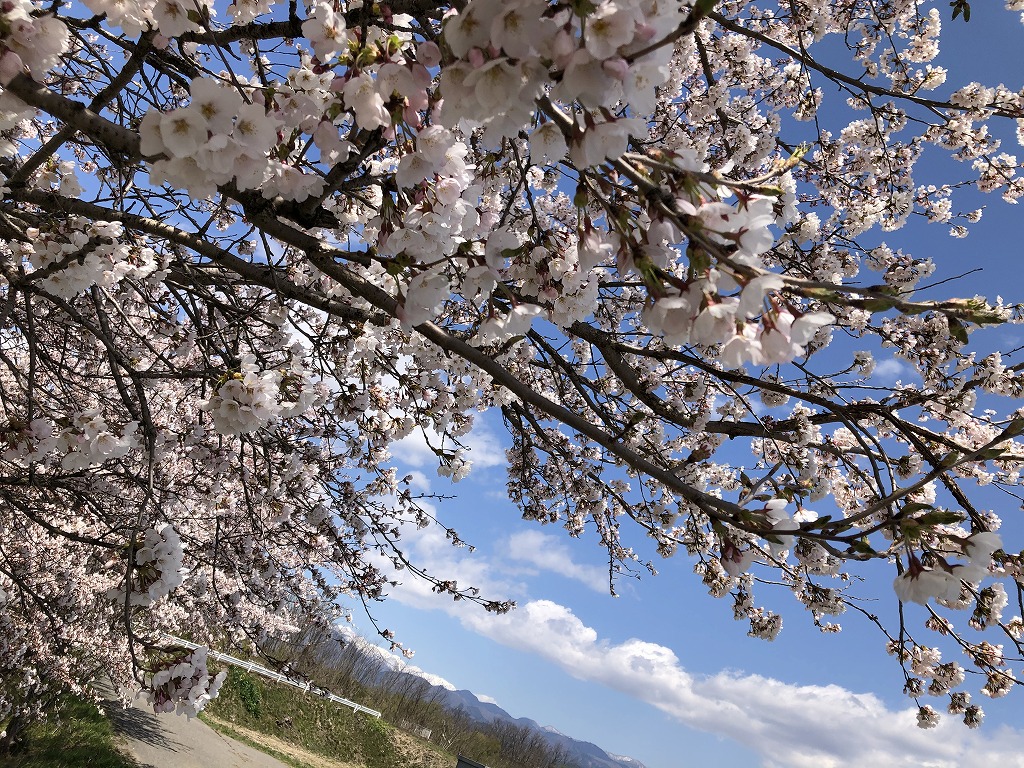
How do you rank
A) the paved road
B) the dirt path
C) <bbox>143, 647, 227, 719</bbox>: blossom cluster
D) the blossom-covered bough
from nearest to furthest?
the blossom-covered bough → <bbox>143, 647, 227, 719</bbox>: blossom cluster → the paved road → the dirt path

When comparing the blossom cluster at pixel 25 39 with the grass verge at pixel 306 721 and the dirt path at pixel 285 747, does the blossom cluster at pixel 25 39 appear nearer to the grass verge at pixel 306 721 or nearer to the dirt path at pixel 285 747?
the dirt path at pixel 285 747

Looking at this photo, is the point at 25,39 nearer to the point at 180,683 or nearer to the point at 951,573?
the point at 180,683

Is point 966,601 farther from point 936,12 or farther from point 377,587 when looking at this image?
point 936,12

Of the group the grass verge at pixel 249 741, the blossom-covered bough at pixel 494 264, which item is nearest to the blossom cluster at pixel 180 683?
the blossom-covered bough at pixel 494 264

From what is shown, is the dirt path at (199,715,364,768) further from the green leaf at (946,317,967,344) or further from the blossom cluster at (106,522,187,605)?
the green leaf at (946,317,967,344)

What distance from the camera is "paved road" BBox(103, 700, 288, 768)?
30.0ft

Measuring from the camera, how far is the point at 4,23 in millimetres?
1317

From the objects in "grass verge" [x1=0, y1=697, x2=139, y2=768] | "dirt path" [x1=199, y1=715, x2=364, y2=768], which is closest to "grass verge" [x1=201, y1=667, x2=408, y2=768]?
"dirt path" [x1=199, y1=715, x2=364, y2=768]

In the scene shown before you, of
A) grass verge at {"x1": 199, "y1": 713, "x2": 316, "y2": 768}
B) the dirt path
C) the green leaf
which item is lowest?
the dirt path

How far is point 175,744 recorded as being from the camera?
32.9ft

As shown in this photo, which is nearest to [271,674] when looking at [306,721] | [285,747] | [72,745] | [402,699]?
[285,747]

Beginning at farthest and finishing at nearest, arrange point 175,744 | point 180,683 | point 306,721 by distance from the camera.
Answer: point 306,721 → point 175,744 → point 180,683

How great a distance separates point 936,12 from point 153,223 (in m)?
6.67

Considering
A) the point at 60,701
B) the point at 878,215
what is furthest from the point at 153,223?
the point at 60,701
